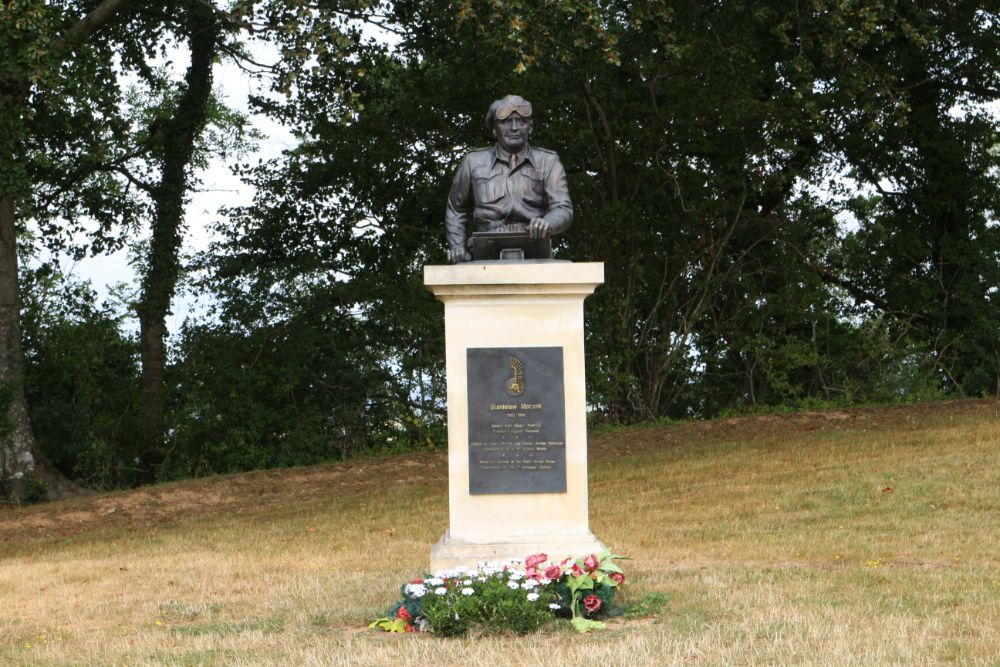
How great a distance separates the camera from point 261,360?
19.5m

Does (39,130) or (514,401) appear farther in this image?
(39,130)

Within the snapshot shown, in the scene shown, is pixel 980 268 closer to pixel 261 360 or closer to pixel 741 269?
pixel 741 269

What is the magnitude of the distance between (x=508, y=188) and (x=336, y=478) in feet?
27.9

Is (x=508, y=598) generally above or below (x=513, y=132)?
below

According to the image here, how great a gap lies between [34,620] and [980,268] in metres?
17.5

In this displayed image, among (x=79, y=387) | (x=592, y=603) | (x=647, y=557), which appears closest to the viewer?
(x=592, y=603)

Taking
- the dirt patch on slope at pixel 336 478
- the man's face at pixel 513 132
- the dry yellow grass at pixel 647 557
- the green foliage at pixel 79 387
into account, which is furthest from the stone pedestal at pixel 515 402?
the green foliage at pixel 79 387

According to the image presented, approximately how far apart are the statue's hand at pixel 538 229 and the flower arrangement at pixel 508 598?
2055 mm

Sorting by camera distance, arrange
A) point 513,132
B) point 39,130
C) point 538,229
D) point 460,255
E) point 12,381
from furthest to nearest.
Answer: point 39,130
point 12,381
point 513,132
point 460,255
point 538,229

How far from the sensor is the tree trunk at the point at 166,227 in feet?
62.4

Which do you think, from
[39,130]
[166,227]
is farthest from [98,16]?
[166,227]

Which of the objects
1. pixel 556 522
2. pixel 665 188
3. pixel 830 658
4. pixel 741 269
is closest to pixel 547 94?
pixel 665 188

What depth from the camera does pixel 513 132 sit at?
8.74m

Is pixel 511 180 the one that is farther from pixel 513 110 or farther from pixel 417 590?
pixel 417 590
